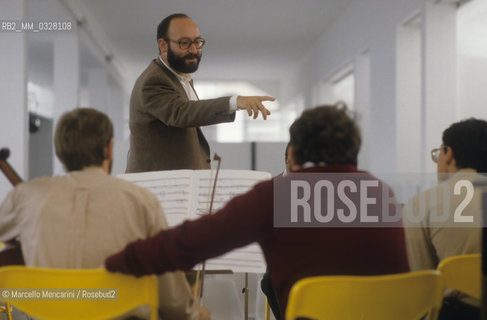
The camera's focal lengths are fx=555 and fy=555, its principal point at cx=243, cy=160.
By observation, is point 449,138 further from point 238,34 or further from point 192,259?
point 238,34

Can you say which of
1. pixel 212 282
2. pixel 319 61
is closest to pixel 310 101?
pixel 319 61

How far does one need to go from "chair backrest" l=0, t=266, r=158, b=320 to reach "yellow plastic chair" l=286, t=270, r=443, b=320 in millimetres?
333

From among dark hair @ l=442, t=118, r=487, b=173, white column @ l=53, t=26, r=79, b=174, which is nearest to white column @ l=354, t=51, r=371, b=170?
white column @ l=53, t=26, r=79, b=174

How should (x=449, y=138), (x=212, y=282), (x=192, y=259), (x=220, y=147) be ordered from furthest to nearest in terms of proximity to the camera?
(x=220, y=147) < (x=212, y=282) < (x=449, y=138) < (x=192, y=259)

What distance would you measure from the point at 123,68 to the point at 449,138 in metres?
10.3

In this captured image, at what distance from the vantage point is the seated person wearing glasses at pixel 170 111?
2.18 meters

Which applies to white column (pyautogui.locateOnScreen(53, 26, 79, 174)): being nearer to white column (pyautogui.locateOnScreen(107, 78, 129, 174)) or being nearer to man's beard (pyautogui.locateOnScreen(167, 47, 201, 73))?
white column (pyautogui.locateOnScreen(107, 78, 129, 174))

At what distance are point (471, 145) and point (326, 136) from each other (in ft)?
2.67

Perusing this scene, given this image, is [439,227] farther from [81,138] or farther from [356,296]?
[81,138]

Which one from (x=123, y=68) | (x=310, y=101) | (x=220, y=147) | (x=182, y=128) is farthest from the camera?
(x=123, y=68)

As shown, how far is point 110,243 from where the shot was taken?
1320 mm

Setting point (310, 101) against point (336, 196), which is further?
point (310, 101)

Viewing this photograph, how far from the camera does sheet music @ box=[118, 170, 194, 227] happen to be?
1.77 metres

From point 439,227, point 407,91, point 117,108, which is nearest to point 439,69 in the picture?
point 407,91
